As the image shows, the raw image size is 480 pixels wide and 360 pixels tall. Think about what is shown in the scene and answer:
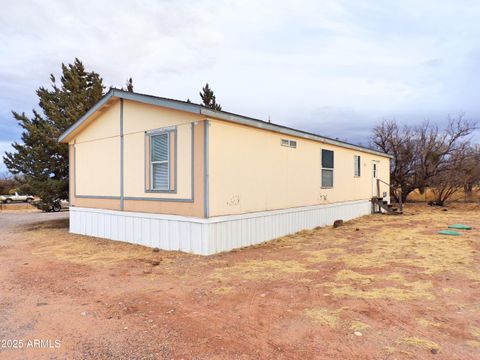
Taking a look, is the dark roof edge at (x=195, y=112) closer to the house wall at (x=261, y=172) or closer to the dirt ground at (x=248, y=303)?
the house wall at (x=261, y=172)

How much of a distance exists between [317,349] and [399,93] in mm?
Result: 16520

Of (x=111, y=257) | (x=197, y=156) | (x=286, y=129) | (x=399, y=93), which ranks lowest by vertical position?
(x=111, y=257)

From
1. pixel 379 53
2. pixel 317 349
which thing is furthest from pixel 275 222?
pixel 379 53

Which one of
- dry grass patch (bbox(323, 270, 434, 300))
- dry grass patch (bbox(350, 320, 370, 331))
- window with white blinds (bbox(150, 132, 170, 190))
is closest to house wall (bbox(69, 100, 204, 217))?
window with white blinds (bbox(150, 132, 170, 190))

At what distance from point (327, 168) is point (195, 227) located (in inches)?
256

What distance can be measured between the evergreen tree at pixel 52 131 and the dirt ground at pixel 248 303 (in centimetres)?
589

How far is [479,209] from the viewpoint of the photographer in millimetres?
17266

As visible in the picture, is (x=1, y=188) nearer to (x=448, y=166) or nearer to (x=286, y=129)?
(x=286, y=129)

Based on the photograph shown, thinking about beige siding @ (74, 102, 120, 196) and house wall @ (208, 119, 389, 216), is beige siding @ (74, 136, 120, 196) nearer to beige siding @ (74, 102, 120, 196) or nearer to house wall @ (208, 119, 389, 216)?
beige siding @ (74, 102, 120, 196)

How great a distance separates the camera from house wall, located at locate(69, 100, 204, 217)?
293 inches

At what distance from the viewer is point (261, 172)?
877 centimetres

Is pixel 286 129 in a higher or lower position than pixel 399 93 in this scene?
lower

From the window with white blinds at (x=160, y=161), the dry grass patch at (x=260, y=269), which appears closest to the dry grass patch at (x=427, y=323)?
the dry grass patch at (x=260, y=269)

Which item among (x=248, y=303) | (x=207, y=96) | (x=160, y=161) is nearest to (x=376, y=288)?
(x=248, y=303)
